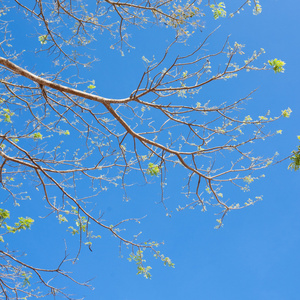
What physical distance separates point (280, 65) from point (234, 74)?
48 centimetres

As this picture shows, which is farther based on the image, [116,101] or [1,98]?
[1,98]

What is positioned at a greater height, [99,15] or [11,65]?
[99,15]

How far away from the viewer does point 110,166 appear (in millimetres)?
4711

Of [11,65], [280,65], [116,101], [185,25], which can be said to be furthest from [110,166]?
[280,65]

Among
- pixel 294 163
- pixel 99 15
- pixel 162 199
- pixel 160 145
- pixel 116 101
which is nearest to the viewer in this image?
pixel 294 163

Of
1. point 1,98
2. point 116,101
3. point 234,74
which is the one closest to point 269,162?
point 234,74

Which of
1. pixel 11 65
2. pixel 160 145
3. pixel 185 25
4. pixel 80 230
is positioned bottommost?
pixel 80 230

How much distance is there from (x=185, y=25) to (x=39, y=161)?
8.42 feet

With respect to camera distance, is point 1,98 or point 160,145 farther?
point 1,98

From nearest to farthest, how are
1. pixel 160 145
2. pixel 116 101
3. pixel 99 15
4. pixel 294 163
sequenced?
pixel 294 163 → pixel 116 101 → pixel 160 145 → pixel 99 15

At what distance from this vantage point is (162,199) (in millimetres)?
4434

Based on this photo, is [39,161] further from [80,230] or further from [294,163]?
[294,163]

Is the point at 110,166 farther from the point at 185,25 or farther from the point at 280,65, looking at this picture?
the point at 280,65

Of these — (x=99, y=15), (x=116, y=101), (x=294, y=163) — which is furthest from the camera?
(x=99, y=15)
